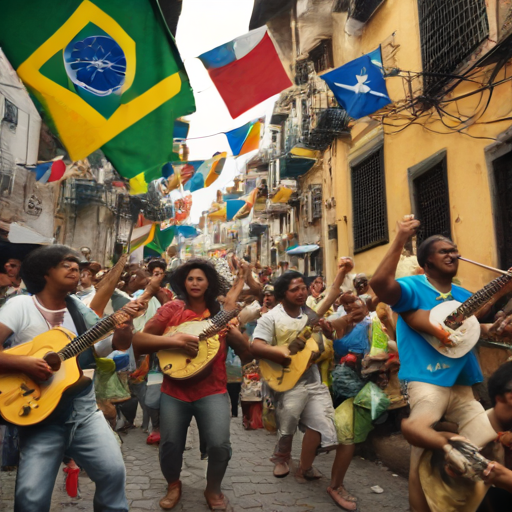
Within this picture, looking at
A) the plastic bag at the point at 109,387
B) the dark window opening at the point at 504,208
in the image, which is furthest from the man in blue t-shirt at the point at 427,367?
the dark window opening at the point at 504,208

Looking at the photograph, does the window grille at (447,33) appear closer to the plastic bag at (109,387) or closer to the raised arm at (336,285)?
the raised arm at (336,285)

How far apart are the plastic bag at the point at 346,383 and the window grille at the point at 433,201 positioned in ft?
14.4

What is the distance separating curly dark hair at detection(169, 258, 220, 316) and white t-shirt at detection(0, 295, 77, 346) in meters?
1.58

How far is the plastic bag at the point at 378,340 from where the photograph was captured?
16.5 ft

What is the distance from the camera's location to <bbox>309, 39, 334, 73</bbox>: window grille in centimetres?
1660

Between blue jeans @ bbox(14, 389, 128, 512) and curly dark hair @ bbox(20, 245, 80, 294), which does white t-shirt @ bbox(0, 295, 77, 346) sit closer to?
curly dark hair @ bbox(20, 245, 80, 294)

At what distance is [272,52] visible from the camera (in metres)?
6.67

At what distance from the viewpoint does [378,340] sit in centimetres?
516

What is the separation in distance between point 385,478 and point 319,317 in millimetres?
1757

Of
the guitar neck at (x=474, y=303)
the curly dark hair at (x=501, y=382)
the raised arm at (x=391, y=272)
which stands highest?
the raised arm at (x=391, y=272)

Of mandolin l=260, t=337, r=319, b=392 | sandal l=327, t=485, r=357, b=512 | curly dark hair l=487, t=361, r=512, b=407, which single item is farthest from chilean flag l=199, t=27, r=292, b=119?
curly dark hair l=487, t=361, r=512, b=407

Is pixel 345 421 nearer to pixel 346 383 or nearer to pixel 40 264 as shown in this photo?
pixel 346 383

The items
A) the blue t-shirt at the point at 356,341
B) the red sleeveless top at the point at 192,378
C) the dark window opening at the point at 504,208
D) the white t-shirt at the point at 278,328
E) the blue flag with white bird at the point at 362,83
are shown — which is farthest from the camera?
the blue flag with white bird at the point at 362,83

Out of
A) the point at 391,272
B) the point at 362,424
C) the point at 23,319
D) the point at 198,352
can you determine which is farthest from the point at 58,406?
the point at 362,424
